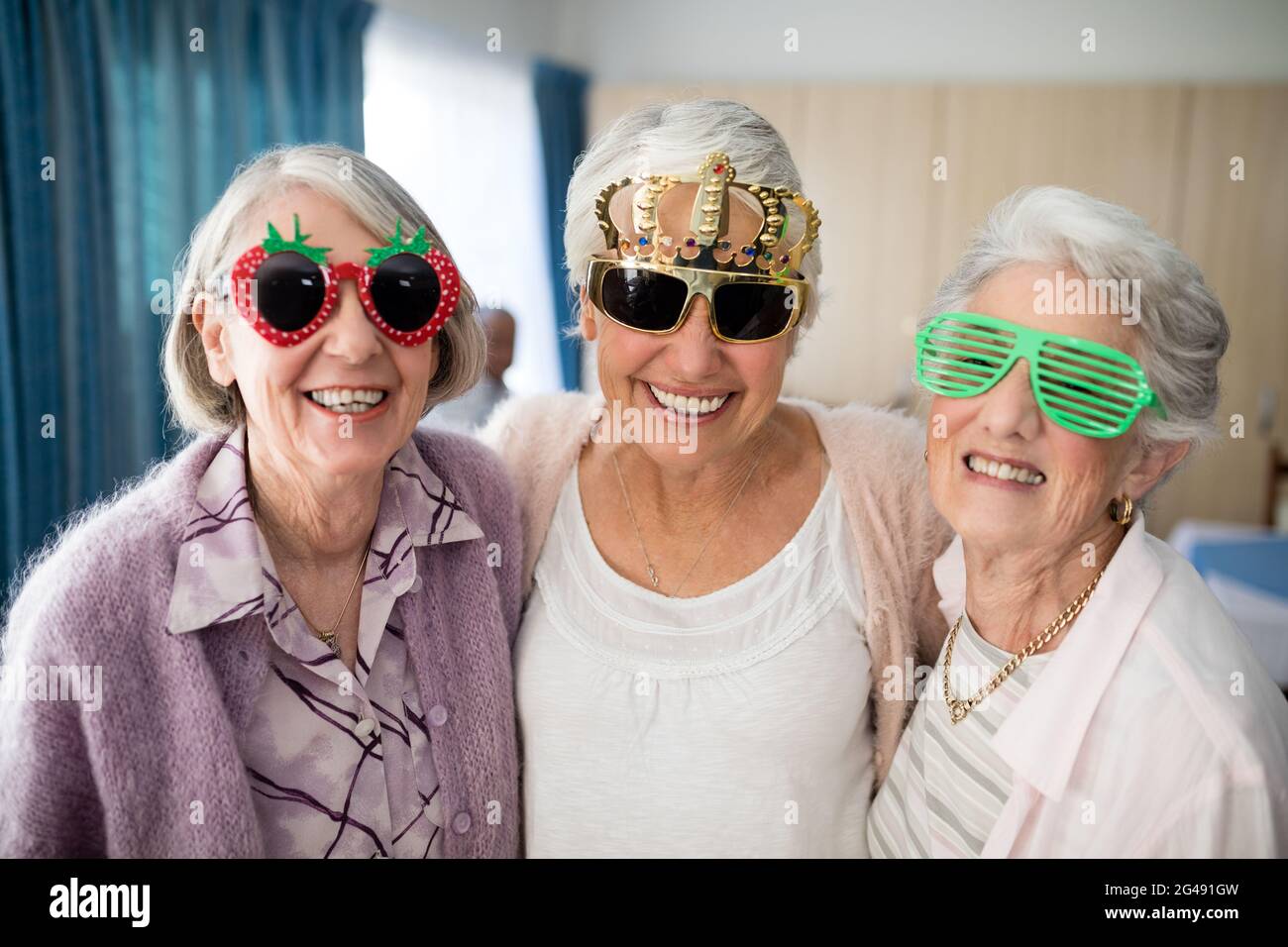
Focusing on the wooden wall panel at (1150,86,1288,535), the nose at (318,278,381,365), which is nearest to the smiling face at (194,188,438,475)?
the nose at (318,278,381,365)

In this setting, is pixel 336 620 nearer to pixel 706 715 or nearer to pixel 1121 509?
pixel 706 715

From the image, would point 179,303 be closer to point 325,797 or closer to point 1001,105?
point 325,797

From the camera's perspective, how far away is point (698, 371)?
129 cm

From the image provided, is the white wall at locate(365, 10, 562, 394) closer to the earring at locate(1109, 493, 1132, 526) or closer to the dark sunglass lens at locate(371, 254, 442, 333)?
the dark sunglass lens at locate(371, 254, 442, 333)

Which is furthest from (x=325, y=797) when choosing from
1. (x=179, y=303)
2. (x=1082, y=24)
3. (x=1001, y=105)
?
(x=1082, y=24)

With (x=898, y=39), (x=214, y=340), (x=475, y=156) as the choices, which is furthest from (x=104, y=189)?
(x=898, y=39)

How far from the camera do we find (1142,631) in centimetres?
102

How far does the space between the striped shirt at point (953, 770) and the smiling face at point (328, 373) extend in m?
0.82

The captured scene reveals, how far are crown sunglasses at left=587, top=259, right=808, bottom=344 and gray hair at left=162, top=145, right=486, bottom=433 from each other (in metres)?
0.23

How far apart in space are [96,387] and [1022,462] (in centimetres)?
306

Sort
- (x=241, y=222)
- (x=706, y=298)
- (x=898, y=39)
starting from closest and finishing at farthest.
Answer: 1. (x=241, y=222)
2. (x=706, y=298)
3. (x=898, y=39)

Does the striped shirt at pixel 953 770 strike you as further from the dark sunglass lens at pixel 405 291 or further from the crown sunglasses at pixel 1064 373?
the dark sunglass lens at pixel 405 291

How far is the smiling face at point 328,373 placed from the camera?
106 centimetres

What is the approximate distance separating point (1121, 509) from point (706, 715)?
619 millimetres
